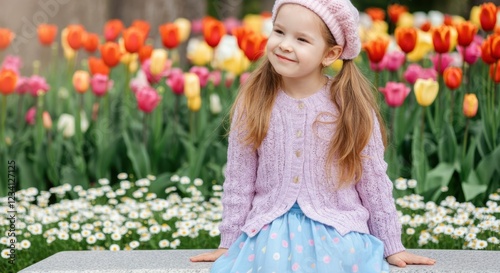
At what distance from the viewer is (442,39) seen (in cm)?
419

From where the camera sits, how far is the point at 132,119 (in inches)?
193

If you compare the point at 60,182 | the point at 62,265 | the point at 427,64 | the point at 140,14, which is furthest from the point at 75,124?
the point at 140,14

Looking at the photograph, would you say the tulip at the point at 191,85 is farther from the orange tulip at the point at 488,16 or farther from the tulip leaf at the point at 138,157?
the orange tulip at the point at 488,16

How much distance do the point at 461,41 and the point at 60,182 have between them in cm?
204

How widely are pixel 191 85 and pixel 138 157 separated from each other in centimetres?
44

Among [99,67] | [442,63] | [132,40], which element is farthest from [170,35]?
[442,63]

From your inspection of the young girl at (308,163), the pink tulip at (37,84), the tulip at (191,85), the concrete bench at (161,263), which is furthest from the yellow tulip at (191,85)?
the young girl at (308,163)

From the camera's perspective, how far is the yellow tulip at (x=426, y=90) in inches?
157

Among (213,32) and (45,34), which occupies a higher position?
(45,34)

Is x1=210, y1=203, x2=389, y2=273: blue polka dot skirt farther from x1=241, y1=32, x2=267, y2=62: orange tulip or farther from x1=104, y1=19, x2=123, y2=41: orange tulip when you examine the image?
x1=104, y1=19, x2=123, y2=41: orange tulip

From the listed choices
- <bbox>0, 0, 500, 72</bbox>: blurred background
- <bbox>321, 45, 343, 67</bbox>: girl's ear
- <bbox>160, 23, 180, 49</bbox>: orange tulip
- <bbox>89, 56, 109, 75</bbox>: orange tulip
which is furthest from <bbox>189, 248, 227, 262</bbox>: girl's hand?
<bbox>0, 0, 500, 72</bbox>: blurred background

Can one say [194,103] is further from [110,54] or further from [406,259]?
[406,259]

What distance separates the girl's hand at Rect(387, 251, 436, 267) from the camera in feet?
9.09

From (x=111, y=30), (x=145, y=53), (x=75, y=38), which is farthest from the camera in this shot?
(x=111, y=30)
